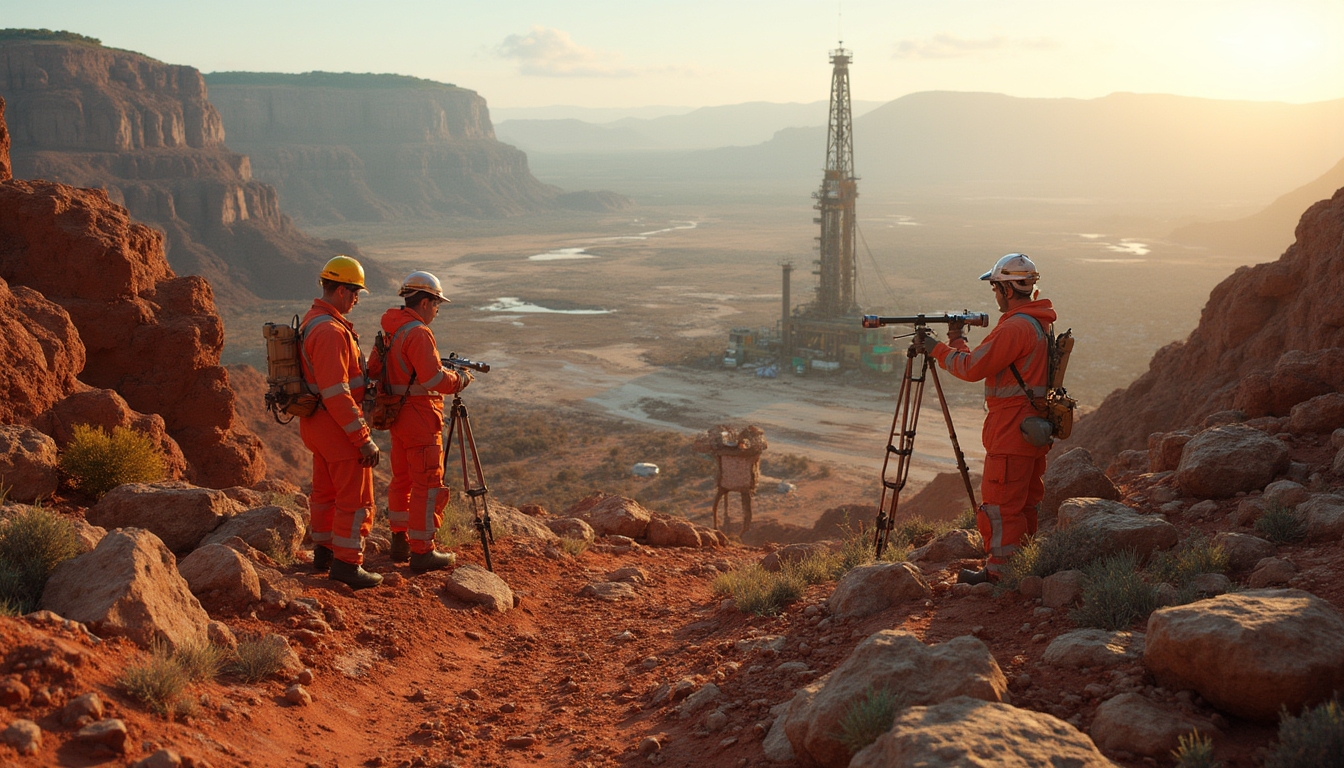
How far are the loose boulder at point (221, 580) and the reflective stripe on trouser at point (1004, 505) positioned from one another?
15.2ft

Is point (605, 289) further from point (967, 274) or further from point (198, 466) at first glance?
point (198, 466)

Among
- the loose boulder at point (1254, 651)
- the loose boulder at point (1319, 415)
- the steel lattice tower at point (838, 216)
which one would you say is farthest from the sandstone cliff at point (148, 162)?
the loose boulder at point (1254, 651)

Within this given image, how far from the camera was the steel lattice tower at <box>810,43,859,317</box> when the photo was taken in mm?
48622

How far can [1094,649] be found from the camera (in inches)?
172

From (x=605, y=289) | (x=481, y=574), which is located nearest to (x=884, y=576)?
(x=481, y=574)

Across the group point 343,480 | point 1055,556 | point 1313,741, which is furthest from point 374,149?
point 1313,741

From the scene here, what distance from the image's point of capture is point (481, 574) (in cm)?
721

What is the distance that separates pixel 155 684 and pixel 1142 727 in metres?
4.00

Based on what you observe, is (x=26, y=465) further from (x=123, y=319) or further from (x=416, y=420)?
(x=123, y=319)

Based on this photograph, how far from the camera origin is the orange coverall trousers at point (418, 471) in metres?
6.83

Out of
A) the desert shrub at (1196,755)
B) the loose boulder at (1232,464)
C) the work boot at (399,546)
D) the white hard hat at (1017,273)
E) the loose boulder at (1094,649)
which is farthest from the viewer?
the work boot at (399,546)

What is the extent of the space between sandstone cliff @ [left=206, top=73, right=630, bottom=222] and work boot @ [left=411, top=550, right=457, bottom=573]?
150 meters

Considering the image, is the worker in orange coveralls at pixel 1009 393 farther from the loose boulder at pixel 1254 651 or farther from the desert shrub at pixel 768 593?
the loose boulder at pixel 1254 651

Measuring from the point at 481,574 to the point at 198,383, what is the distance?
5607 mm
